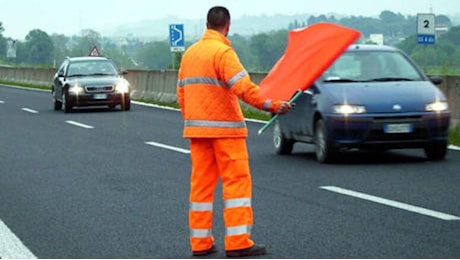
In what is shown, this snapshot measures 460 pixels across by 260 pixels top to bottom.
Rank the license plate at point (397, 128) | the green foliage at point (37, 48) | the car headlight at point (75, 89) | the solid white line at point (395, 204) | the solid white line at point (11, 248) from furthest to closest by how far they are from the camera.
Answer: the green foliage at point (37, 48) → the car headlight at point (75, 89) → the license plate at point (397, 128) → the solid white line at point (395, 204) → the solid white line at point (11, 248)

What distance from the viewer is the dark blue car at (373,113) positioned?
1565 centimetres

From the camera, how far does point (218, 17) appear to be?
8.42 metres

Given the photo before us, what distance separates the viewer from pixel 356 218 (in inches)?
407

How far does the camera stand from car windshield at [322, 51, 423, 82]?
16.5m

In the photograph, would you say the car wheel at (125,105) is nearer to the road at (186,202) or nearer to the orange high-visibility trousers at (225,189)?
the road at (186,202)

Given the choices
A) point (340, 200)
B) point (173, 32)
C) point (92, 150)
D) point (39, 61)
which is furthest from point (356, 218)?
point (39, 61)

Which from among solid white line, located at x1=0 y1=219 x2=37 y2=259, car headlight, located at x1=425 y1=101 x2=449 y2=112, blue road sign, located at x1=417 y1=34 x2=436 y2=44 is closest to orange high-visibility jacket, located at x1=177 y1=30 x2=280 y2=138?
solid white line, located at x1=0 y1=219 x2=37 y2=259

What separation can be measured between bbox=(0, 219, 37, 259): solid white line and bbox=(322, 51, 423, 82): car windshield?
7405 millimetres

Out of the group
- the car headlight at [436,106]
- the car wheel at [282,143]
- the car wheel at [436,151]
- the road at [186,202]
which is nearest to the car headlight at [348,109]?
the road at [186,202]

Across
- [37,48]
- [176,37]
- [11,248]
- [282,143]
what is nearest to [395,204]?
[11,248]

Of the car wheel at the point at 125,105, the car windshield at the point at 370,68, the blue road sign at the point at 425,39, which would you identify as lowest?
the car wheel at the point at 125,105

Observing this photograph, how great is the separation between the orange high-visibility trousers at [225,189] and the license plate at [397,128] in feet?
24.1

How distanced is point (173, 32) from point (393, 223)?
33499mm

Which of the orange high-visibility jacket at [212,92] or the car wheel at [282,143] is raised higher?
the orange high-visibility jacket at [212,92]
